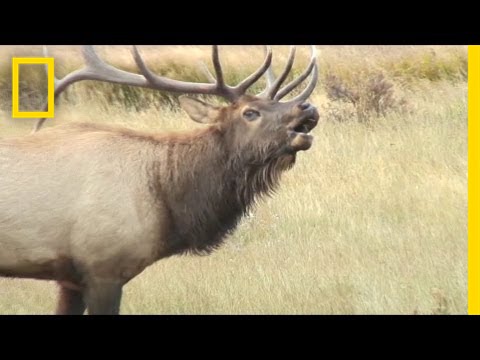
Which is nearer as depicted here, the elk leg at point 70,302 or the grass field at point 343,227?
the elk leg at point 70,302

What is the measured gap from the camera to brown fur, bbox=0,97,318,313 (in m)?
6.54

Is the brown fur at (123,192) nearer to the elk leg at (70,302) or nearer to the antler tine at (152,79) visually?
the elk leg at (70,302)

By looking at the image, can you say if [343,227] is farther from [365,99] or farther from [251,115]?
[365,99]

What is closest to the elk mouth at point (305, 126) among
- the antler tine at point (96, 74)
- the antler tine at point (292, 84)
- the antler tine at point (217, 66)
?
the antler tine at point (292, 84)

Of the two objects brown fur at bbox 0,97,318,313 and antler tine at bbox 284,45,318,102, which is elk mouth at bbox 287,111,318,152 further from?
antler tine at bbox 284,45,318,102

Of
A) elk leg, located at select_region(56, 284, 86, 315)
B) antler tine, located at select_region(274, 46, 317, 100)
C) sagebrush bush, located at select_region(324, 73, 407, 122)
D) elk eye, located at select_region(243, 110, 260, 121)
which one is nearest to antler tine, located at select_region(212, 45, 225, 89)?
elk eye, located at select_region(243, 110, 260, 121)

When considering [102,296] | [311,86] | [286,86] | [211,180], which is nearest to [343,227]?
[311,86]

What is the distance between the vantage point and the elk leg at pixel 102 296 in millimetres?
6551

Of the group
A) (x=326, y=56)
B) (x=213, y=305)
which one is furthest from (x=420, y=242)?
(x=326, y=56)

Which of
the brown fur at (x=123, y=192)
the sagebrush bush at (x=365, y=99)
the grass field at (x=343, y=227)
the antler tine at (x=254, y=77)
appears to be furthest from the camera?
the sagebrush bush at (x=365, y=99)

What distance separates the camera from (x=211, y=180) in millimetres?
7203

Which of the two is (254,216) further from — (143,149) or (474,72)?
(474,72)

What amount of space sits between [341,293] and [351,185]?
9.22 feet

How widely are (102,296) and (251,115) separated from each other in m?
Answer: 1.66
